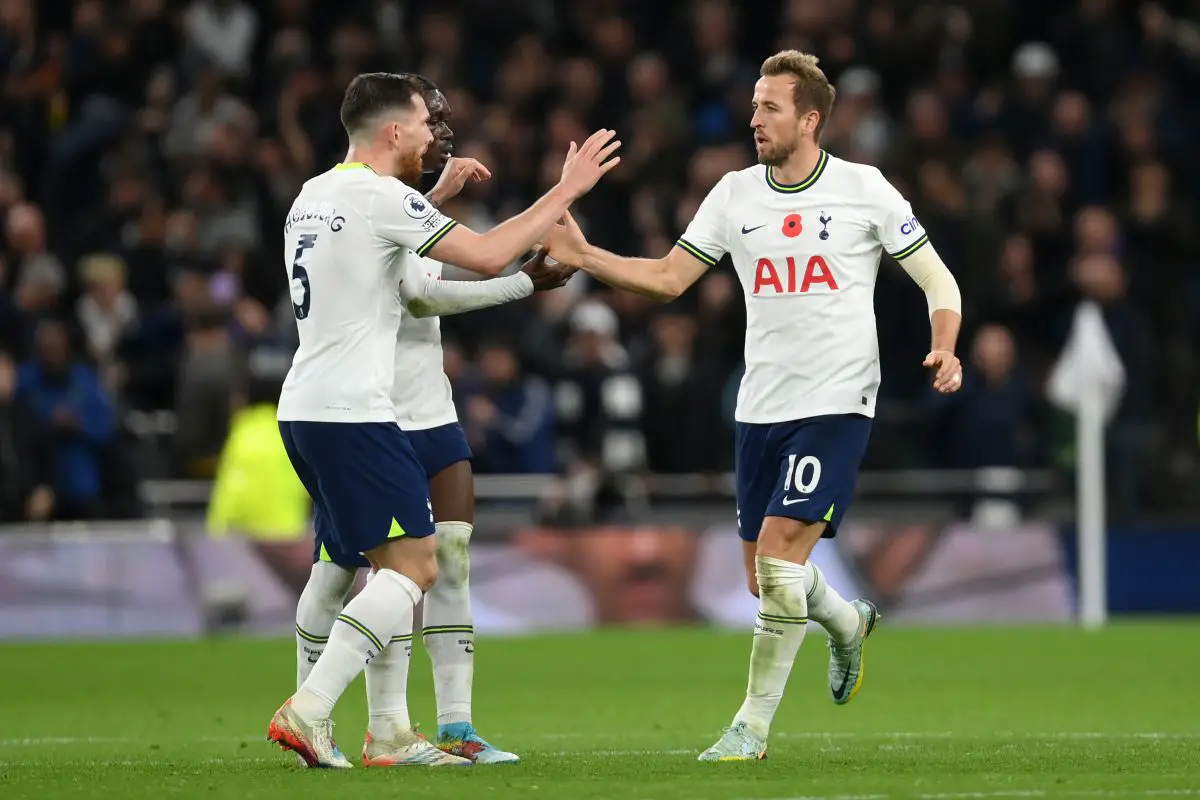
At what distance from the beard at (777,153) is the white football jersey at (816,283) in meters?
0.11

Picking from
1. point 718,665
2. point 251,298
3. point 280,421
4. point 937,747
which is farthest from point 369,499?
point 251,298

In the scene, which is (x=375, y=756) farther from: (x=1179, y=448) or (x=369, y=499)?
(x=1179, y=448)

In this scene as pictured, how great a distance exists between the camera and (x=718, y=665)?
1451cm

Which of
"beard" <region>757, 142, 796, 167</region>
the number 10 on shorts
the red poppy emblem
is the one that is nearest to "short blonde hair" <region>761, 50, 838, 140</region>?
"beard" <region>757, 142, 796, 167</region>

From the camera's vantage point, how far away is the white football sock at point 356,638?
795cm

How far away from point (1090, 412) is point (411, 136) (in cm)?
1042

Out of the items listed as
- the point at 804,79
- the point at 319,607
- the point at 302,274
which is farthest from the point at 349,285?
the point at 804,79

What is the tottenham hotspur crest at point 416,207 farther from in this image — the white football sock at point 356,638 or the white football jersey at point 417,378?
the white football sock at point 356,638

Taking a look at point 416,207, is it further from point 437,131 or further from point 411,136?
point 437,131

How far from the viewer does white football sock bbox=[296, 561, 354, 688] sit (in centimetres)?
872

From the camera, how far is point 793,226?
8.84 meters

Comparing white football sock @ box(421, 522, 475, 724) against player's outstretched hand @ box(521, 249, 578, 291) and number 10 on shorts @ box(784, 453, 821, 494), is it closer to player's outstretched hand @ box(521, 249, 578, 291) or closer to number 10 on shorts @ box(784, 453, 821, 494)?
player's outstretched hand @ box(521, 249, 578, 291)

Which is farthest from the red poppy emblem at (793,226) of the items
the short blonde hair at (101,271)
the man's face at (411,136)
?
the short blonde hair at (101,271)

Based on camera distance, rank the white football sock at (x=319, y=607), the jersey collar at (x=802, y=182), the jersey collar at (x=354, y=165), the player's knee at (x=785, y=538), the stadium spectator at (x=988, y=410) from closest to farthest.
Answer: the jersey collar at (x=354, y=165)
the player's knee at (x=785, y=538)
the white football sock at (x=319, y=607)
the jersey collar at (x=802, y=182)
the stadium spectator at (x=988, y=410)
